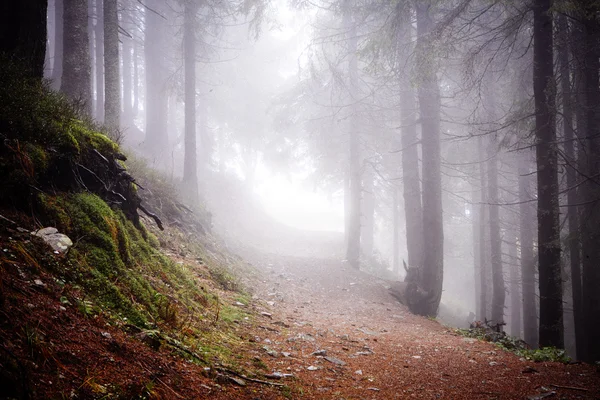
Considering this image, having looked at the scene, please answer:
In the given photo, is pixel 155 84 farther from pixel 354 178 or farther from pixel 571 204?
pixel 571 204

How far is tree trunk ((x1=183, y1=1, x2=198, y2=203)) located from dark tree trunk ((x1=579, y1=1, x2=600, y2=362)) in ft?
45.7

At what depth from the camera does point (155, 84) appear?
66.5 feet

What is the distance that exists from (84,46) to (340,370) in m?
10.1

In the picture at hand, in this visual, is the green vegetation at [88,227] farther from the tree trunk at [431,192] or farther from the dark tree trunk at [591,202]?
the dark tree trunk at [591,202]

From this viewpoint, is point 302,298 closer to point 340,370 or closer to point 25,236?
point 340,370

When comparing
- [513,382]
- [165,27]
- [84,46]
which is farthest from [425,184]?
[165,27]

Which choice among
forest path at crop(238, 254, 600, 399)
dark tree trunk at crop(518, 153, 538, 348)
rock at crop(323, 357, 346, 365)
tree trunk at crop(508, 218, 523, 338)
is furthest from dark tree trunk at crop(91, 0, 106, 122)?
tree trunk at crop(508, 218, 523, 338)

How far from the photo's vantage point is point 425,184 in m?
10.9

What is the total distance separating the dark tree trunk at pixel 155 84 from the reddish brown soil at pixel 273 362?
1634cm

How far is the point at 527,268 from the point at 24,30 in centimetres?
1814

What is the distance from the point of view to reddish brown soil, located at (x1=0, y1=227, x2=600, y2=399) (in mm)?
1800

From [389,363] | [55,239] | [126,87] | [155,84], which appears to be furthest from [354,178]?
[126,87]

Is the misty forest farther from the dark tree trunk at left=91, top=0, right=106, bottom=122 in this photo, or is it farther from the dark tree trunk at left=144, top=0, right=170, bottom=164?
the dark tree trunk at left=144, top=0, right=170, bottom=164

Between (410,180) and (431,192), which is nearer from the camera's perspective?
(431,192)
